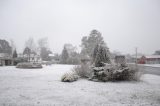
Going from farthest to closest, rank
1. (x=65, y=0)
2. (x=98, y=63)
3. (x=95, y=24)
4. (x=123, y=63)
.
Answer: (x=65, y=0) → (x=95, y=24) → (x=98, y=63) → (x=123, y=63)

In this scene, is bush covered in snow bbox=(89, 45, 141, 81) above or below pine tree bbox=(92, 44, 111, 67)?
below

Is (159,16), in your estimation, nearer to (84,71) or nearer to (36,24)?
(84,71)

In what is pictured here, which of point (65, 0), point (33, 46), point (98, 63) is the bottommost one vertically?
point (98, 63)

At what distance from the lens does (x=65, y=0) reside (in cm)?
8025

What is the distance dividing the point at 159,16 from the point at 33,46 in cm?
4423

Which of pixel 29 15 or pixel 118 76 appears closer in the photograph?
pixel 118 76

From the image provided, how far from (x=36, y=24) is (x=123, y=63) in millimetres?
47093

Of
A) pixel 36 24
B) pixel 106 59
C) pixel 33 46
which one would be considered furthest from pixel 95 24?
pixel 106 59

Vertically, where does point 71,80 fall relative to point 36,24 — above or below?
below

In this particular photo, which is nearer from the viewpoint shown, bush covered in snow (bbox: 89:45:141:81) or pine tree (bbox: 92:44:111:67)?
bush covered in snow (bbox: 89:45:141:81)

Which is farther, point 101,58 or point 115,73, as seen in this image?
point 101,58

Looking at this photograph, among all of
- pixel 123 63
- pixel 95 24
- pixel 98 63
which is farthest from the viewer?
pixel 95 24

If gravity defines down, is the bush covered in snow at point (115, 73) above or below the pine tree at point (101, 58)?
below

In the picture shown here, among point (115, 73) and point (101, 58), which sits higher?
point (101, 58)
